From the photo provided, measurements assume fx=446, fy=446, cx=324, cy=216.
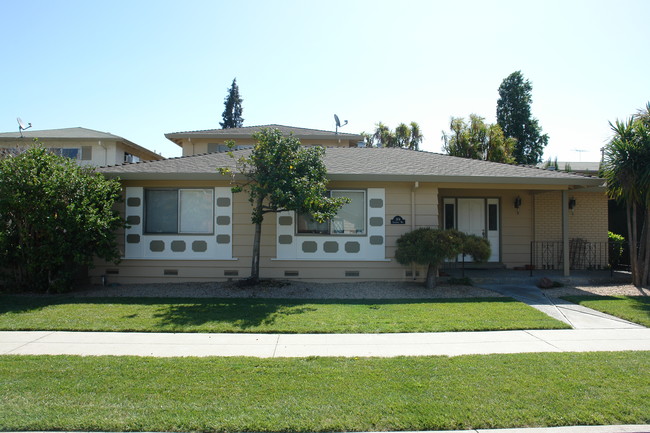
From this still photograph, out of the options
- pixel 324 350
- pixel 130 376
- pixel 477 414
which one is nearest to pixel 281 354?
pixel 324 350

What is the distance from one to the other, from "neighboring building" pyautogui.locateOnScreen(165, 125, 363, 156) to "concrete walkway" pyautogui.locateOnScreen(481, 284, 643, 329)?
426 inches

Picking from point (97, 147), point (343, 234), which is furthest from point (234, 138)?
point (343, 234)

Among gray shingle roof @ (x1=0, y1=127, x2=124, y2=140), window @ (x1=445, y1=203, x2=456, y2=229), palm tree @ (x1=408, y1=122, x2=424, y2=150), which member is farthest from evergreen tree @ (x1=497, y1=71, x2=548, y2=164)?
gray shingle roof @ (x1=0, y1=127, x2=124, y2=140)

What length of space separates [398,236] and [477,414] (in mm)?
7578

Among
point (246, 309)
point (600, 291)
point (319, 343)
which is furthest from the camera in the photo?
point (600, 291)

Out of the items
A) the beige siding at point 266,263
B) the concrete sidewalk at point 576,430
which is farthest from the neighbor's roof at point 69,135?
the concrete sidewalk at point 576,430

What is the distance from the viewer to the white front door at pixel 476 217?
14141 mm

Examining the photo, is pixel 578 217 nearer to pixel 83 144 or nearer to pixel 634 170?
pixel 634 170

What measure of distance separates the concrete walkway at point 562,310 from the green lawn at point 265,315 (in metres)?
0.37

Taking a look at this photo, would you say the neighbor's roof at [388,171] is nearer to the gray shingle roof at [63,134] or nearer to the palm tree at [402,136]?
the gray shingle roof at [63,134]

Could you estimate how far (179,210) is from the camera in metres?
11.6

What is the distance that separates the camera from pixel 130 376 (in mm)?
4996

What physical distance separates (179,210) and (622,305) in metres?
10.4

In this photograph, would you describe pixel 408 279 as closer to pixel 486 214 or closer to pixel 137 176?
pixel 486 214
